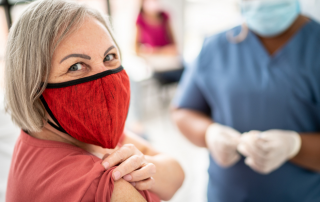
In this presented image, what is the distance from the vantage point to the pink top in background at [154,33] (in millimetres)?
3641

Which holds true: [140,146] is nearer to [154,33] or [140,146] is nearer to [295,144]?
[295,144]

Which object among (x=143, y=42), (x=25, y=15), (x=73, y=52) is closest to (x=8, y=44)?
(x=25, y=15)

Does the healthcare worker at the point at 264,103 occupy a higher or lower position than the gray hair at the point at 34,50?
lower

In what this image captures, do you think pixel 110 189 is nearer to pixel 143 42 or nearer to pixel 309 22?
pixel 309 22

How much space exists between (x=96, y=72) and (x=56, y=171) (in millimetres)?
275

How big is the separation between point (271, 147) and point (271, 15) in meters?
0.62

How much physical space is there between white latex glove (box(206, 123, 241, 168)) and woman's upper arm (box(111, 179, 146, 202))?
2.21 feet

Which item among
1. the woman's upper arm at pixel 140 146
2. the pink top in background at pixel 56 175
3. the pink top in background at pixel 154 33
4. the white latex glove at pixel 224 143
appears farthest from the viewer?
the pink top in background at pixel 154 33

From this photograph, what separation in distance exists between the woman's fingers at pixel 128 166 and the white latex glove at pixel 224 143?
645mm

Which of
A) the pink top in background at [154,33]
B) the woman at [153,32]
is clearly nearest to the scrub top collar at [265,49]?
the woman at [153,32]

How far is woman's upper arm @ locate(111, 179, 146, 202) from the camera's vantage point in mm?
584

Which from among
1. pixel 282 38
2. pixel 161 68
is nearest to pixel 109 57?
pixel 282 38

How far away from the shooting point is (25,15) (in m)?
0.62

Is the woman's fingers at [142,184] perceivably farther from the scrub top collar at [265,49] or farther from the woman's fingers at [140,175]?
the scrub top collar at [265,49]
